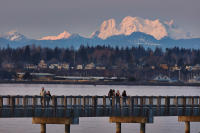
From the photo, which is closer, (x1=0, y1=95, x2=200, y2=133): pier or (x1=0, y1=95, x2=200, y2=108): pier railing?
(x1=0, y1=95, x2=200, y2=133): pier

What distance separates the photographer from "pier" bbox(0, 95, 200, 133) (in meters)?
74.8

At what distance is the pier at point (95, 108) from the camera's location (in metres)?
74.8

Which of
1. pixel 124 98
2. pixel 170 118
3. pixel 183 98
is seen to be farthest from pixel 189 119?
pixel 170 118

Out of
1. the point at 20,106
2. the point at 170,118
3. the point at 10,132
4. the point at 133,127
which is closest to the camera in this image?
the point at 20,106

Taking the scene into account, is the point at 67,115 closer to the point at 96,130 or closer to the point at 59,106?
the point at 59,106

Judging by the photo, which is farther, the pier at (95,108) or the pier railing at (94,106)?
the pier at (95,108)

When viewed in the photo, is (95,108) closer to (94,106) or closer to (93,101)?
(94,106)

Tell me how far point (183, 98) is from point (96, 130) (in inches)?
918

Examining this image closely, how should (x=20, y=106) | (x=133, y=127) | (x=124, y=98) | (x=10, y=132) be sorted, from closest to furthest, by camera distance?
(x=20, y=106) → (x=124, y=98) → (x=10, y=132) → (x=133, y=127)

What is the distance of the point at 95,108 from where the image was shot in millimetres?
78188

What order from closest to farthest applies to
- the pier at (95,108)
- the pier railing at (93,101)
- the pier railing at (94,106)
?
1. the pier railing at (94,106)
2. the pier at (95,108)
3. the pier railing at (93,101)

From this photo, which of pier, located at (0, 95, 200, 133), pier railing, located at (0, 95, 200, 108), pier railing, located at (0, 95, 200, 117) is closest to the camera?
pier railing, located at (0, 95, 200, 117)

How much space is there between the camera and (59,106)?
7588cm

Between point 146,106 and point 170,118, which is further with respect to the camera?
point 170,118
